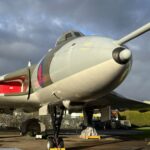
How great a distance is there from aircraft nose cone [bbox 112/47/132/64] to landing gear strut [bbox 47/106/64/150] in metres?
4.34

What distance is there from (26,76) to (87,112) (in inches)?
220

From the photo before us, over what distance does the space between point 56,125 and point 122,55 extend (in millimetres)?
4922

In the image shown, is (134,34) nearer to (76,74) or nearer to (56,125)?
(76,74)

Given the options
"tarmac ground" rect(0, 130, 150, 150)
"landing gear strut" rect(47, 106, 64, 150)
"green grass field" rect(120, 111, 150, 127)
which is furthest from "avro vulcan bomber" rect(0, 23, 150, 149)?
"green grass field" rect(120, 111, 150, 127)

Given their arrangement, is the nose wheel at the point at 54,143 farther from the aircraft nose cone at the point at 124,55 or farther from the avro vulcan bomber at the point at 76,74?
the aircraft nose cone at the point at 124,55

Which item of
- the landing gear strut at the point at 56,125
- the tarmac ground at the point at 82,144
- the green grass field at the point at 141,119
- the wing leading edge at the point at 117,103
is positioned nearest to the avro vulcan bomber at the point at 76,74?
the landing gear strut at the point at 56,125

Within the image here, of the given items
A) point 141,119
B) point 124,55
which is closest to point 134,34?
point 124,55

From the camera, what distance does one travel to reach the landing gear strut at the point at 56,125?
13.3 metres

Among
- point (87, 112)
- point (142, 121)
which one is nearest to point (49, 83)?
point (87, 112)

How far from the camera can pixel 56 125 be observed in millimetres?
13477

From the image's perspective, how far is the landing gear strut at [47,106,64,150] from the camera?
13.3m

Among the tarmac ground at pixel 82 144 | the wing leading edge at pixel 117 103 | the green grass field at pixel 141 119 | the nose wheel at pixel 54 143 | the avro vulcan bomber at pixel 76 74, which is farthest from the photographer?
the green grass field at pixel 141 119

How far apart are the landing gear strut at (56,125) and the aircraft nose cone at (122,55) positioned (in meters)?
4.34

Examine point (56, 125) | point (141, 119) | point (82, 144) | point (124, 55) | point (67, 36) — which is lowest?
point (82, 144)
